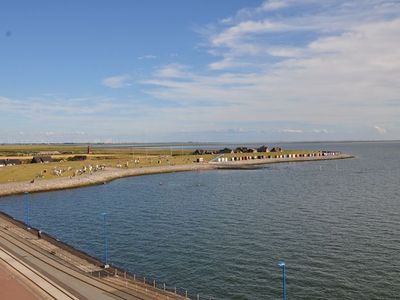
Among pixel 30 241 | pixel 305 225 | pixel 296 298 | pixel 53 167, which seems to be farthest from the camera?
pixel 53 167

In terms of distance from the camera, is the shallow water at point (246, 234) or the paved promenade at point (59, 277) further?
the shallow water at point (246, 234)

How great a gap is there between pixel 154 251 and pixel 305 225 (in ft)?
86.7

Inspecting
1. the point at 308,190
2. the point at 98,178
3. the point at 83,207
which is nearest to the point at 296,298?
the point at 83,207

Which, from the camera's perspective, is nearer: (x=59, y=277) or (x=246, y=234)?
(x=59, y=277)

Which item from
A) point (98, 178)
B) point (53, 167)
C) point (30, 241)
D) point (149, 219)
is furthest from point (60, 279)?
point (53, 167)

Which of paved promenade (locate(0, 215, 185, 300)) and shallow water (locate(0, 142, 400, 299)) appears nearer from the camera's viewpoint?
paved promenade (locate(0, 215, 185, 300))

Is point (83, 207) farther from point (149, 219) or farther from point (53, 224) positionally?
point (149, 219)

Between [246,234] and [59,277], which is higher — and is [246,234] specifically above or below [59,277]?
above

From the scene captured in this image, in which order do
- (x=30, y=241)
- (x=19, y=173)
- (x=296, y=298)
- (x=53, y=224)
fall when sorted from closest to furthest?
(x=296, y=298)
(x=30, y=241)
(x=53, y=224)
(x=19, y=173)

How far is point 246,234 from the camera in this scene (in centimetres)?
6488

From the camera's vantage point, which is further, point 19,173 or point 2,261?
point 19,173

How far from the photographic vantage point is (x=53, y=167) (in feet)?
529

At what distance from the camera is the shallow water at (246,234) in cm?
4547

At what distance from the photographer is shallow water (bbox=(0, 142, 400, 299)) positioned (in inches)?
1790
